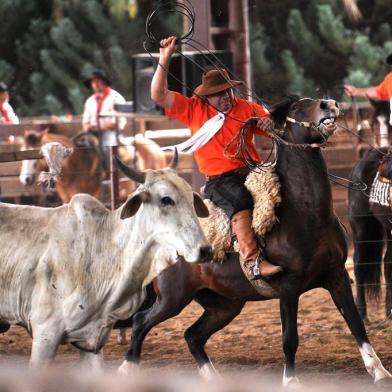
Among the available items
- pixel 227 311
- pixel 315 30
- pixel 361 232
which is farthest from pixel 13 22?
pixel 227 311

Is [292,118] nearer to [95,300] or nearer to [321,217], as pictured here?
[321,217]

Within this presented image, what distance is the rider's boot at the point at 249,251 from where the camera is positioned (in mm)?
8164

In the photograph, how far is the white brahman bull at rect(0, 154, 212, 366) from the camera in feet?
20.4

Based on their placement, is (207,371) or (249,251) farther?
(207,371)

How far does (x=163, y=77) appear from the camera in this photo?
26.1 ft

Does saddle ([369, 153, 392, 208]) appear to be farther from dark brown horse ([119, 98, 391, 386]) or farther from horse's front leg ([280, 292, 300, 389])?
horse's front leg ([280, 292, 300, 389])

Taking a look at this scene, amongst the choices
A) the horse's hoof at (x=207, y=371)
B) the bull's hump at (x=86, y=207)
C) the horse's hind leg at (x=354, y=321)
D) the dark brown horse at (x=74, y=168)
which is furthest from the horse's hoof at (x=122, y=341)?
the bull's hump at (x=86, y=207)

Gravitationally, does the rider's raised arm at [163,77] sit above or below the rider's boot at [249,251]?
above

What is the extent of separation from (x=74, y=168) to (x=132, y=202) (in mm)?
10747

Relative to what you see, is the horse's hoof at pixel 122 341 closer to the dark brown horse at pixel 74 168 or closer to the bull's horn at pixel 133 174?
the dark brown horse at pixel 74 168

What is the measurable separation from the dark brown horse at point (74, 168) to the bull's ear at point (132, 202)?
286 inches

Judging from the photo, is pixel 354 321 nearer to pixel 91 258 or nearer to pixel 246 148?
pixel 246 148

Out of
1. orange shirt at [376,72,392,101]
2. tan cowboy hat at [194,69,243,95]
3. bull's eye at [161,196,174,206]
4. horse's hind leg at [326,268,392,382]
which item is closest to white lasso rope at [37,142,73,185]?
tan cowboy hat at [194,69,243,95]

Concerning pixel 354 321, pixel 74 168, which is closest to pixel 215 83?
pixel 354 321
